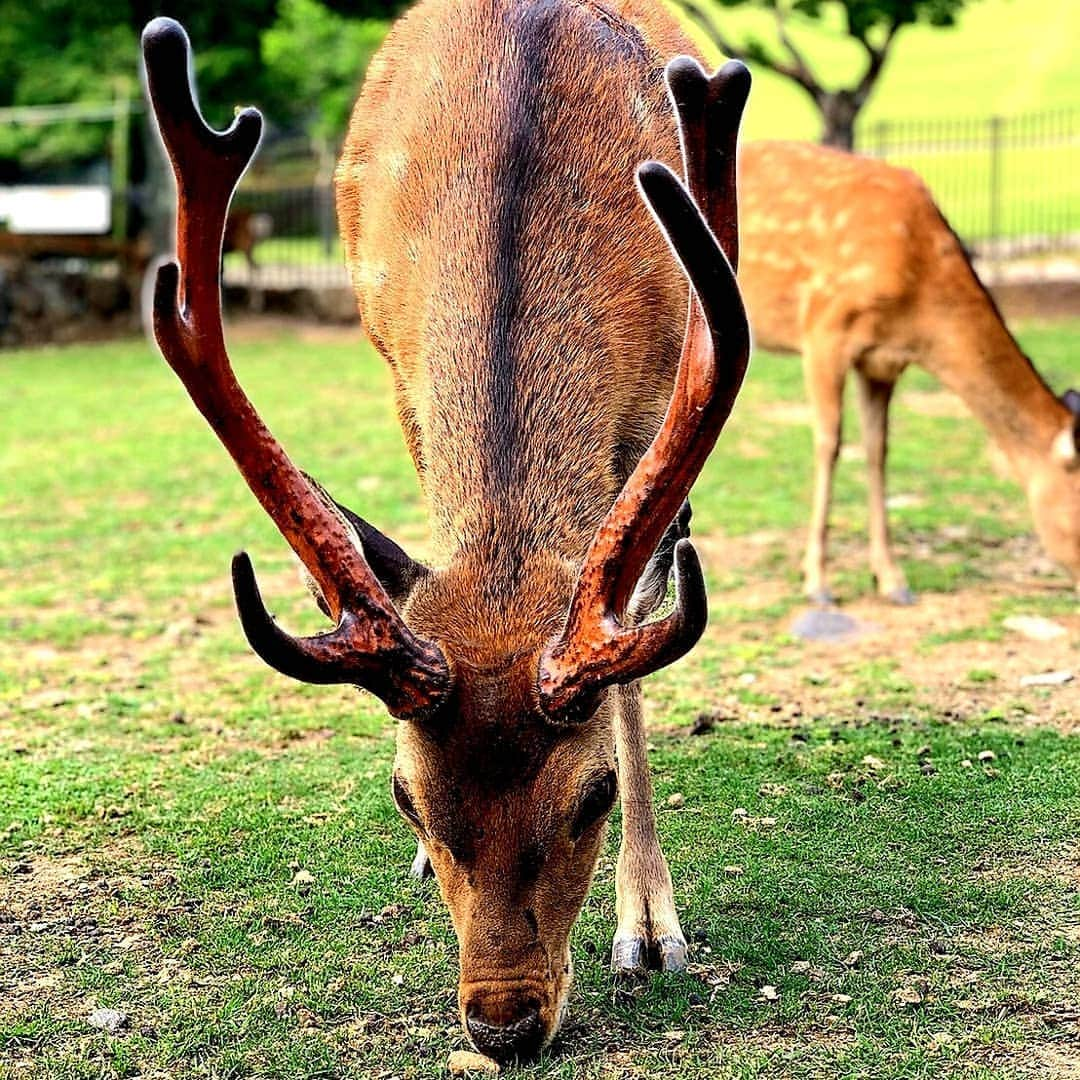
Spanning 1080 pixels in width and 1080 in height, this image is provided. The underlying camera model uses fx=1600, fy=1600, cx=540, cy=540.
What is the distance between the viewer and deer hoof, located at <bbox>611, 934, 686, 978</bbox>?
13.9 ft

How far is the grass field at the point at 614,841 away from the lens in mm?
3910

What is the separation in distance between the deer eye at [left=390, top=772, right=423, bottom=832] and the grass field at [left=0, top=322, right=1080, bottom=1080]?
69cm

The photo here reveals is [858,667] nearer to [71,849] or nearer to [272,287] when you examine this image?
[71,849]

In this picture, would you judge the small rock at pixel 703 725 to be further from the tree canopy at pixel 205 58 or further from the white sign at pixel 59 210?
the white sign at pixel 59 210

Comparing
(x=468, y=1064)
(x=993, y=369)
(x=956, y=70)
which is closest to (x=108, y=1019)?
(x=468, y=1064)

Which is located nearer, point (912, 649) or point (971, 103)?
point (912, 649)

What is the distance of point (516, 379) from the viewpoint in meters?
3.89

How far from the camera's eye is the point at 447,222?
425 centimetres

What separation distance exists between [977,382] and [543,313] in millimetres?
4706

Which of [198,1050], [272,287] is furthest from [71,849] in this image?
[272,287]

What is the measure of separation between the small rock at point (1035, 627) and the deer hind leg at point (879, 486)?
59 cm

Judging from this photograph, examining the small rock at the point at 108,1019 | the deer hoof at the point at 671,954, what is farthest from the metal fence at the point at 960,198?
the small rock at the point at 108,1019

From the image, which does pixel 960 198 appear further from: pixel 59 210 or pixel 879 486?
pixel 879 486

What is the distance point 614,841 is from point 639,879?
0.75m
